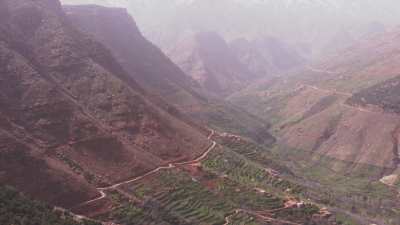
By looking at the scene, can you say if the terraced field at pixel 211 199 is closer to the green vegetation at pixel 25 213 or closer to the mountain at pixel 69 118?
the mountain at pixel 69 118

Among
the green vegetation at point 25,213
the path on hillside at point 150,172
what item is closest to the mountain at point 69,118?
the path on hillside at point 150,172

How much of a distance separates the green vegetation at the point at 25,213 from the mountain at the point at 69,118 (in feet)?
43.6

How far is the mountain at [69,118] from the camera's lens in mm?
118625

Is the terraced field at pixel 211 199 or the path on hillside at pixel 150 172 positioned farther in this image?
the path on hillside at pixel 150 172

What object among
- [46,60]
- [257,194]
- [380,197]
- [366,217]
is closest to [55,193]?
[257,194]

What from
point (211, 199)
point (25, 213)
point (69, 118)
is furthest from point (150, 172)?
→ point (25, 213)

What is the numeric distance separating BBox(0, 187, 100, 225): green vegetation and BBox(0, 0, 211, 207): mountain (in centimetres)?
1329

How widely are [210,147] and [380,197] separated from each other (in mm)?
61649

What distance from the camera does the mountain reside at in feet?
389

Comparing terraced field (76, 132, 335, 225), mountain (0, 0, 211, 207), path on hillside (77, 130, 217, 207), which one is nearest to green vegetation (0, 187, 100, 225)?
mountain (0, 0, 211, 207)

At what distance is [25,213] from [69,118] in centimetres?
5094

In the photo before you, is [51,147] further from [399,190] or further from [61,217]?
[399,190]

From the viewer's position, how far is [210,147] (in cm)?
16425

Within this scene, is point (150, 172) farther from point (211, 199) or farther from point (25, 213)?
point (25, 213)
